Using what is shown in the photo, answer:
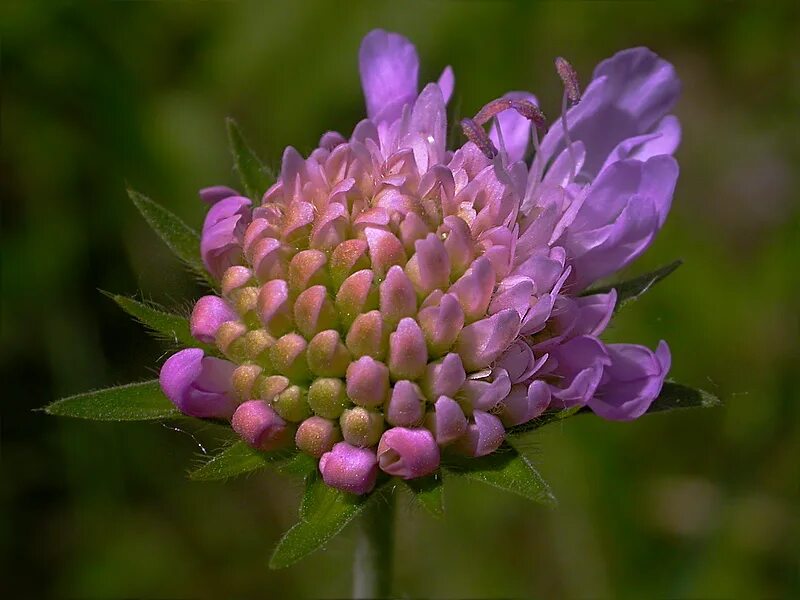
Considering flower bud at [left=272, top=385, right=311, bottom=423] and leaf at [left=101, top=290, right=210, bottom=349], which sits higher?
leaf at [left=101, top=290, right=210, bottom=349]

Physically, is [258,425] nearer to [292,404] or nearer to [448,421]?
[292,404]

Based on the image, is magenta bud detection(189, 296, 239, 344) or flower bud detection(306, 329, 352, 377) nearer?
flower bud detection(306, 329, 352, 377)

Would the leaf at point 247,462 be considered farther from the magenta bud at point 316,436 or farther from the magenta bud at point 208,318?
the magenta bud at point 208,318

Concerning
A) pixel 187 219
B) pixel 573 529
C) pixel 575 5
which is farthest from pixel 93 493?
pixel 575 5

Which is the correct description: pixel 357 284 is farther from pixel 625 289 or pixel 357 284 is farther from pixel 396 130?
pixel 625 289

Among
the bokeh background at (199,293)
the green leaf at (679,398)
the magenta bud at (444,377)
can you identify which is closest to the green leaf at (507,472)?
the magenta bud at (444,377)

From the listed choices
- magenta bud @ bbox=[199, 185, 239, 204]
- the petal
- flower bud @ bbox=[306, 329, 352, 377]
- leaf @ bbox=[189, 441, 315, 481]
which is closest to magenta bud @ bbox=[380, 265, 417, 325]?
flower bud @ bbox=[306, 329, 352, 377]

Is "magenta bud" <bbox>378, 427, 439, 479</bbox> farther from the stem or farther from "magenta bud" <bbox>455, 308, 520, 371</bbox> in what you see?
the stem
